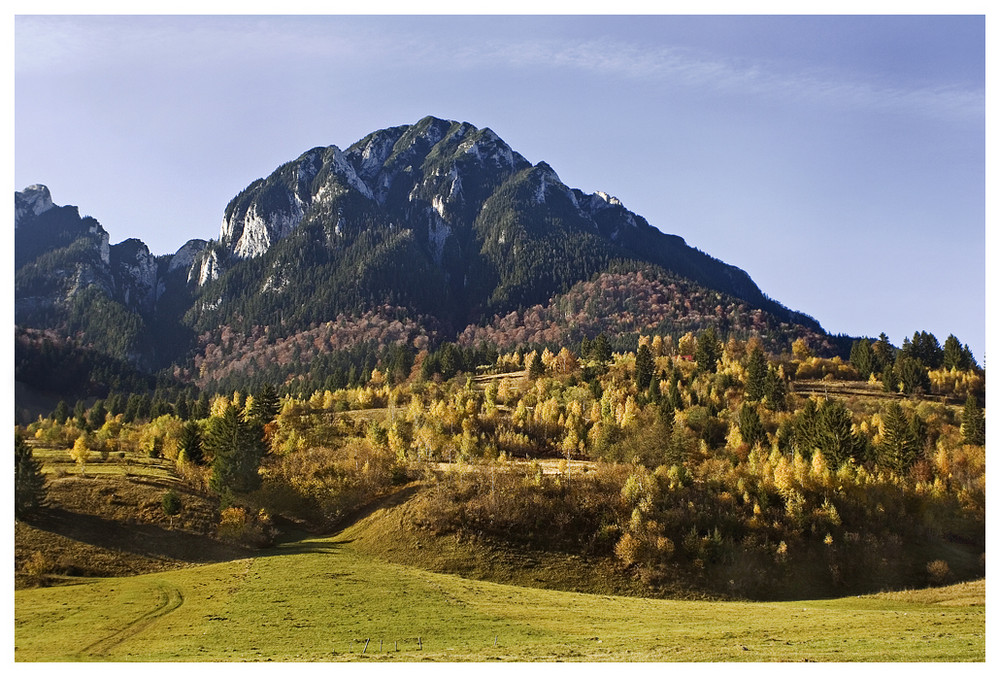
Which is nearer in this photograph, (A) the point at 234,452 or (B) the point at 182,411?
(A) the point at 234,452

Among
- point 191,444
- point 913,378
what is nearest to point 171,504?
point 191,444

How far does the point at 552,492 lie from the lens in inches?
3428

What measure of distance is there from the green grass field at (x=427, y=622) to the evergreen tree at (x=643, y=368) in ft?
298

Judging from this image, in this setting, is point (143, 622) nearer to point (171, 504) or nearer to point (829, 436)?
point (171, 504)

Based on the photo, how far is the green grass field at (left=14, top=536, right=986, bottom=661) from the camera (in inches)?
1620

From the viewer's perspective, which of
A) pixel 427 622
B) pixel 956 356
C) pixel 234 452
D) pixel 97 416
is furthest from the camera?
pixel 956 356

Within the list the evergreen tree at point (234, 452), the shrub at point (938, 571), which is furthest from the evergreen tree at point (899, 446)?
the evergreen tree at point (234, 452)

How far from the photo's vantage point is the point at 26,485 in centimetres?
6706

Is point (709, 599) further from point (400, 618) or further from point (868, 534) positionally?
point (400, 618)

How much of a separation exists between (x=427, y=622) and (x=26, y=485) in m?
46.8

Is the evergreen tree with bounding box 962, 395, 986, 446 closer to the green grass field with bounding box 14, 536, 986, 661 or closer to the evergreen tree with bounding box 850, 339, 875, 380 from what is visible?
the evergreen tree with bounding box 850, 339, 875, 380

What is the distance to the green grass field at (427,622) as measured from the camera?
4116cm

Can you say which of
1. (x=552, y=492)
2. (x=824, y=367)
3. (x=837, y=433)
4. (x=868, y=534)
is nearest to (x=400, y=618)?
(x=552, y=492)
